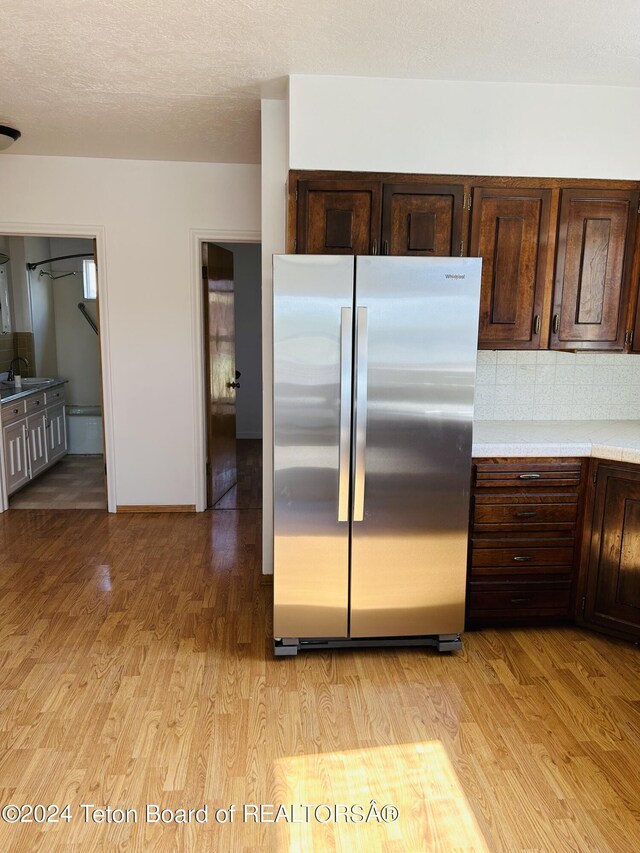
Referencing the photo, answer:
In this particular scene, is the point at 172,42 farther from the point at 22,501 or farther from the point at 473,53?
the point at 22,501

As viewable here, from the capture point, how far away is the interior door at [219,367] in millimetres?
4875

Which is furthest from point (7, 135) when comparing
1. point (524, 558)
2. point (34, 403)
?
point (524, 558)

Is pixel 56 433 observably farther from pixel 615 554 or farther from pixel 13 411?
pixel 615 554

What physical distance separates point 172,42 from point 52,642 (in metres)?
2.66

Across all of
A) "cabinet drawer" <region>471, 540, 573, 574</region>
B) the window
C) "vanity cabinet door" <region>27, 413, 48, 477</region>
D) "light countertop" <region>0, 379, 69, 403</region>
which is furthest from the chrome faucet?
"cabinet drawer" <region>471, 540, 573, 574</region>

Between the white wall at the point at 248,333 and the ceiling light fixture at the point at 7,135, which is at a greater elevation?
the ceiling light fixture at the point at 7,135

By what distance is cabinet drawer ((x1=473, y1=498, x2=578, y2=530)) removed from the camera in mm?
2973

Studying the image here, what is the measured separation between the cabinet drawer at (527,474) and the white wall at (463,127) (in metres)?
1.38

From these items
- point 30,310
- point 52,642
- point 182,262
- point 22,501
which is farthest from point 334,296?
point 30,310

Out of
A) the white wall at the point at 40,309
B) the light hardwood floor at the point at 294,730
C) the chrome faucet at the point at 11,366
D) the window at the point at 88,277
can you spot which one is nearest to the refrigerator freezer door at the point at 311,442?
the light hardwood floor at the point at 294,730

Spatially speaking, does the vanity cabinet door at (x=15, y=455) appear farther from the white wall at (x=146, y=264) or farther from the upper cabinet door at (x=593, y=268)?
the upper cabinet door at (x=593, y=268)

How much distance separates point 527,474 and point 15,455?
3.98 meters

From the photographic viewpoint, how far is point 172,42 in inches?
99.4

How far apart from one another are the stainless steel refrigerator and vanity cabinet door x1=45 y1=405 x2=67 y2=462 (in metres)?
3.92
